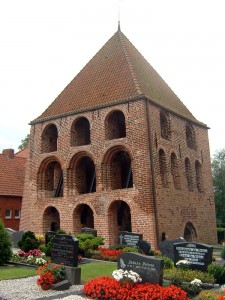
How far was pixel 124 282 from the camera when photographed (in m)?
8.68

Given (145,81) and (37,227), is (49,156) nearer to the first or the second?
(37,227)

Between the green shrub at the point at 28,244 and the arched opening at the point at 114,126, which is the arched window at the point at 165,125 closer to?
the arched opening at the point at 114,126

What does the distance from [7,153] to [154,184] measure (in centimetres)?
2042

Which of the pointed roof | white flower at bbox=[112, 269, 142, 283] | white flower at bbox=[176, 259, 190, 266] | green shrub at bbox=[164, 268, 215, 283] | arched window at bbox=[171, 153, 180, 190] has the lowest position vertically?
green shrub at bbox=[164, 268, 215, 283]

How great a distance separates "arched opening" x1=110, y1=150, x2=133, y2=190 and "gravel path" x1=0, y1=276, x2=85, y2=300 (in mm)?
10606

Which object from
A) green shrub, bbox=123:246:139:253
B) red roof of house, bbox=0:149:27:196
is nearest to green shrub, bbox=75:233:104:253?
green shrub, bbox=123:246:139:253

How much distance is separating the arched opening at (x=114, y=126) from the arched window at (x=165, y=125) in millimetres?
2782

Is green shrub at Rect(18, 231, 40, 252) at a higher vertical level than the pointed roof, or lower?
lower

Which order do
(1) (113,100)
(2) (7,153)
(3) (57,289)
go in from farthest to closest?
1. (2) (7,153)
2. (1) (113,100)
3. (3) (57,289)

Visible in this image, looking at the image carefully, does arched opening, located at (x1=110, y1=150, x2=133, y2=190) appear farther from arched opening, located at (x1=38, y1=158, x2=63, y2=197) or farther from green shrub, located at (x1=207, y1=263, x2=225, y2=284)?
green shrub, located at (x1=207, y1=263, x2=225, y2=284)

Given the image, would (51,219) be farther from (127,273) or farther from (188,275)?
(127,273)

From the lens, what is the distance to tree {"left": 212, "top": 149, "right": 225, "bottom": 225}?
123 feet

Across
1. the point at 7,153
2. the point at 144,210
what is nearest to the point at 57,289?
the point at 144,210

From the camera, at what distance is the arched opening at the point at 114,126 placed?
2123 cm
